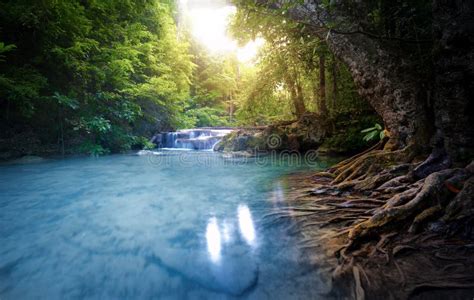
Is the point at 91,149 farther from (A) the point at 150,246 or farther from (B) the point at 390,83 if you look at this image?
(B) the point at 390,83

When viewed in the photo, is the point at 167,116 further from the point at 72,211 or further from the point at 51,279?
the point at 51,279

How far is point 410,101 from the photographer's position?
11.2ft

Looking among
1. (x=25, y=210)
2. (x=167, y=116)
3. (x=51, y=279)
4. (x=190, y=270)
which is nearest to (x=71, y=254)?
(x=51, y=279)

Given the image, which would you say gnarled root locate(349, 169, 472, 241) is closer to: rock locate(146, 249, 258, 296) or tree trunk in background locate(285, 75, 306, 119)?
rock locate(146, 249, 258, 296)

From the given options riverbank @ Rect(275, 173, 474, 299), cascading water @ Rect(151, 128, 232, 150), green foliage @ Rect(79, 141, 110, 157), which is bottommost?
riverbank @ Rect(275, 173, 474, 299)

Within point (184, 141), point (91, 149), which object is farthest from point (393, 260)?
point (184, 141)

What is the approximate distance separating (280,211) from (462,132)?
2.11 meters

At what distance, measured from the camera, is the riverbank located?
1.45 m

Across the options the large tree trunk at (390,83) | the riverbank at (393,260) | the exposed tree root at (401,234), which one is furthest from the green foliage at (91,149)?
the riverbank at (393,260)

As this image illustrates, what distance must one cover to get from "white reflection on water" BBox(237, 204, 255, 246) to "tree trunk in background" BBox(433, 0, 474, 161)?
231cm

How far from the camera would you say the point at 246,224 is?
2.82 metres

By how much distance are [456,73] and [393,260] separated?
6.47 ft

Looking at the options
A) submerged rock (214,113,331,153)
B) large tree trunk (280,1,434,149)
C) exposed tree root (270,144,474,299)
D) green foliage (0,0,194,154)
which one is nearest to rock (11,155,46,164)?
green foliage (0,0,194,154)

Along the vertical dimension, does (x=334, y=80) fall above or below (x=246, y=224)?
above
